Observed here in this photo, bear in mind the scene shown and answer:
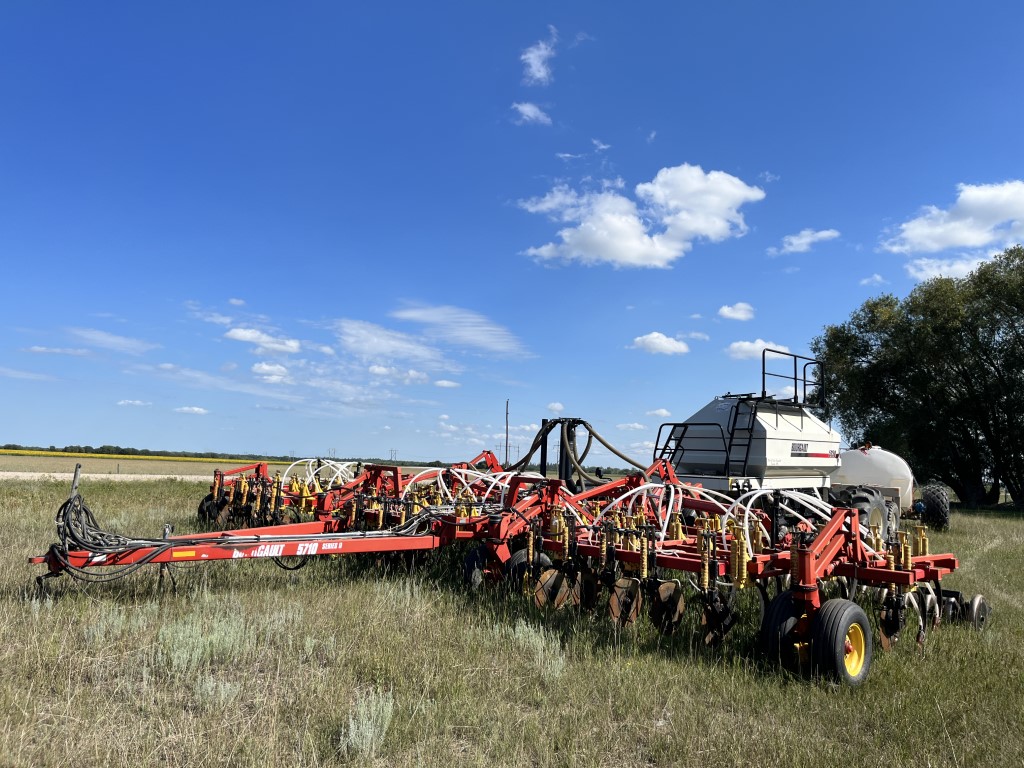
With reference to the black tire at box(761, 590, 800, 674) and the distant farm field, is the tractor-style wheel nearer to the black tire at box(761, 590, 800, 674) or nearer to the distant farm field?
the black tire at box(761, 590, 800, 674)

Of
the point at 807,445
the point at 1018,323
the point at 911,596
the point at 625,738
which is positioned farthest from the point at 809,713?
the point at 1018,323

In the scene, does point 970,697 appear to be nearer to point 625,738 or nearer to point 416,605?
point 625,738

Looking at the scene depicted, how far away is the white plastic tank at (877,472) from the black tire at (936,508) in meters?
1.32

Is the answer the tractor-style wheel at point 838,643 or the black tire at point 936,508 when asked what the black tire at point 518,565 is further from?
the black tire at point 936,508

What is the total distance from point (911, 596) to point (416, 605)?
4272mm

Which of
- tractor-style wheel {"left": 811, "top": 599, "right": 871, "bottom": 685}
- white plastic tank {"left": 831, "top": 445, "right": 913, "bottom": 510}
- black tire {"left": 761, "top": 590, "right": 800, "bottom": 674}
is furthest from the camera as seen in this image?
white plastic tank {"left": 831, "top": 445, "right": 913, "bottom": 510}

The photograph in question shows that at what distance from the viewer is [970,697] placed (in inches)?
184

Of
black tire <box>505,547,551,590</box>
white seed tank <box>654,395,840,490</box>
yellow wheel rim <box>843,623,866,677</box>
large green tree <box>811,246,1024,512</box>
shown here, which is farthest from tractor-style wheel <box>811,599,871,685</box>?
large green tree <box>811,246,1024,512</box>

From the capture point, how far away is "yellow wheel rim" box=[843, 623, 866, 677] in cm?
491

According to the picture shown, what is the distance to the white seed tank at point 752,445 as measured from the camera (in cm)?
1057

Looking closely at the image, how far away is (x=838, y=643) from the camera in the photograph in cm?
464

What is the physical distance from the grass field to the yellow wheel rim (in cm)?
16

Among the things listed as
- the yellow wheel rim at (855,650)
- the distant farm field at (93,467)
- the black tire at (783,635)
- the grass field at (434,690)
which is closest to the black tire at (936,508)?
the grass field at (434,690)

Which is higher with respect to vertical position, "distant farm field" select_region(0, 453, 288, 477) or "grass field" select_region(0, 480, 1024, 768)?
"distant farm field" select_region(0, 453, 288, 477)
